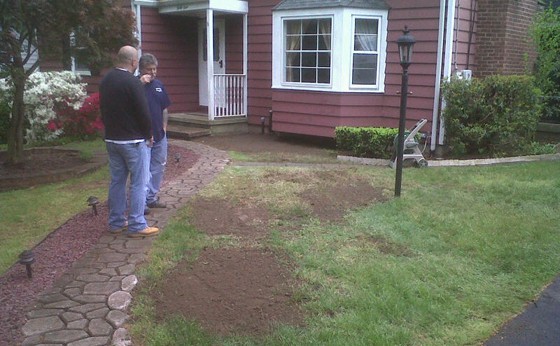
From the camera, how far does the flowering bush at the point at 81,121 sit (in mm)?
11289

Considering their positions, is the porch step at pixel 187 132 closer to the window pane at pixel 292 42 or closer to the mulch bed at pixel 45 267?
the window pane at pixel 292 42

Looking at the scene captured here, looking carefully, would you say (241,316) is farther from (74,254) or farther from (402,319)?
(74,254)

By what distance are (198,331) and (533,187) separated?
517 centimetres

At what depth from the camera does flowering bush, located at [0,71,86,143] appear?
35.8 ft

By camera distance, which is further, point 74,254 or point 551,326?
point 74,254

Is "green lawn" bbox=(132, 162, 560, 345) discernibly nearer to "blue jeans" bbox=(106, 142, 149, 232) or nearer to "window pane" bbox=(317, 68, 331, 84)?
"blue jeans" bbox=(106, 142, 149, 232)

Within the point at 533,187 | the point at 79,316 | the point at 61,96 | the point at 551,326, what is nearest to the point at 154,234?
the point at 79,316

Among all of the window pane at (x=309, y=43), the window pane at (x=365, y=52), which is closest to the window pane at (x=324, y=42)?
the window pane at (x=309, y=43)

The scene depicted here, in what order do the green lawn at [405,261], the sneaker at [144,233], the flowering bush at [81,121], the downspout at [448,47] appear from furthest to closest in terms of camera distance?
the flowering bush at [81,121] → the downspout at [448,47] → the sneaker at [144,233] → the green lawn at [405,261]

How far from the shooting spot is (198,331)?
3242 millimetres

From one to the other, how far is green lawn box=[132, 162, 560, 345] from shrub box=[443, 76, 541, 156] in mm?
1960

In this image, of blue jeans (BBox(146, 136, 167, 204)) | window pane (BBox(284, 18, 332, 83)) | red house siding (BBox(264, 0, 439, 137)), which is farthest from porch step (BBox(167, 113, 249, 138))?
blue jeans (BBox(146, 136, 167, 204))

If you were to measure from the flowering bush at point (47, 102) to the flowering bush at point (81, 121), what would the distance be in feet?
0.20

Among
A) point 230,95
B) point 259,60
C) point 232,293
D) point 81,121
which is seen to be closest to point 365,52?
point 259,60
